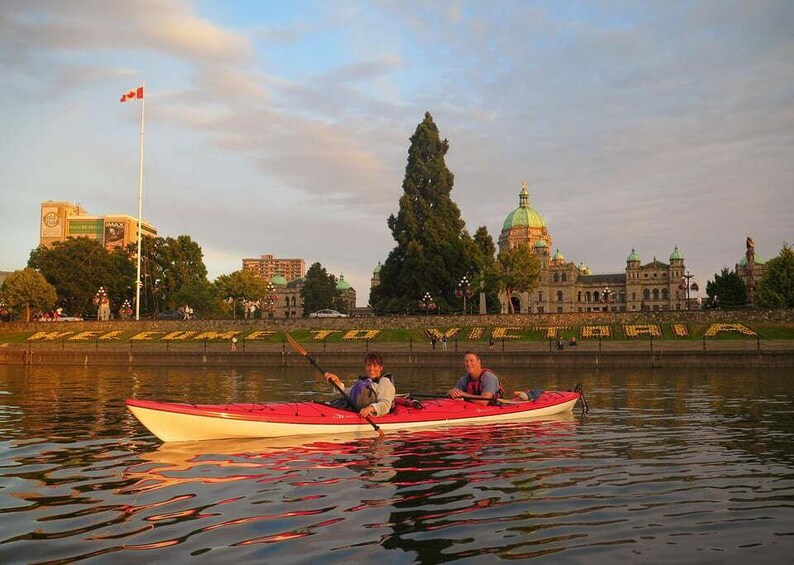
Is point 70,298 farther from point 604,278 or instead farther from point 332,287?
point 604,278

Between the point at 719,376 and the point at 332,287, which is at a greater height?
the point at 332,287

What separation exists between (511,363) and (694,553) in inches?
1327

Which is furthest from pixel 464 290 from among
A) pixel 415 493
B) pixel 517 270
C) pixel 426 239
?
pixel 415 493

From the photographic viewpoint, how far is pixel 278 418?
13.2m

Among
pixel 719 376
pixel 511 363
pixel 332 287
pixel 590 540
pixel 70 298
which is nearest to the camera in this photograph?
pixel 590 540

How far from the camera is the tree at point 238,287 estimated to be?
92.4 meters

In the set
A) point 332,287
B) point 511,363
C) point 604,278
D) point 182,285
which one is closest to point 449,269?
point 511,363

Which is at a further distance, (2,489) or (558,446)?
(558,446)

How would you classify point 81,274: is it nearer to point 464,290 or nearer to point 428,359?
Result: point 464,290

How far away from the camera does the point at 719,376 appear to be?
105ft

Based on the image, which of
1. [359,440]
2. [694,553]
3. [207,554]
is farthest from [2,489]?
[694,553]

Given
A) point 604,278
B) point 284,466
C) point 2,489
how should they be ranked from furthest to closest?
point 604,278 < point 284,466 < point 2,489

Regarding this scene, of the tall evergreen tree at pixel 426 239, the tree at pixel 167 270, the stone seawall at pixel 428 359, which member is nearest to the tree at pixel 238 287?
the tree at pixel 167 270

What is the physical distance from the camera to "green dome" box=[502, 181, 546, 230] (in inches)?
6083
